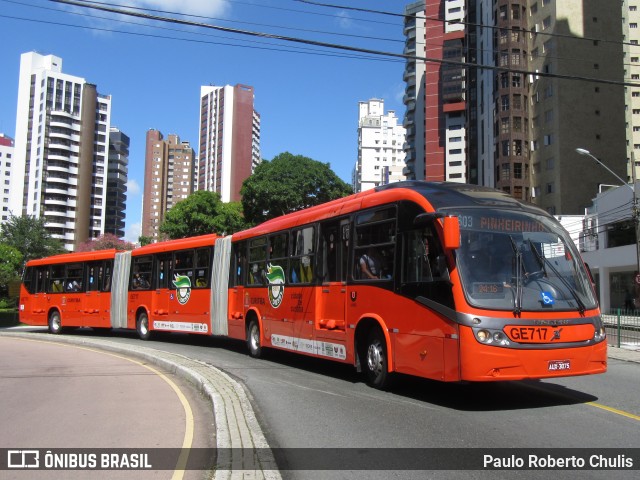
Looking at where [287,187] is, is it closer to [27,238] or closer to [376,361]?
[27,238]

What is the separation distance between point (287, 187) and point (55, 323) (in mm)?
28319

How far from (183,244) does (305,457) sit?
1338cm

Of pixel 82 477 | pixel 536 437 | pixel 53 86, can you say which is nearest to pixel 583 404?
pixel 536 437

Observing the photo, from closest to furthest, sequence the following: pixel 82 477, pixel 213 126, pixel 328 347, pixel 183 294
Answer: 1. pixel 82 477
2. pixel 328 347
3. pixel 183 294
4. pixel 213 126

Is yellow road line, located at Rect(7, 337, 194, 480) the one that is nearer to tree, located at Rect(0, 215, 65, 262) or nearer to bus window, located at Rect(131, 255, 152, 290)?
bus window, located at Rect(131, 255, 152, 290)

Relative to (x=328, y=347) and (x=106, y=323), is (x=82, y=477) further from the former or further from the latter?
(x=106, y=323)

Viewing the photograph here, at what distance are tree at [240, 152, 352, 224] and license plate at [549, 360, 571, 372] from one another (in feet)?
139

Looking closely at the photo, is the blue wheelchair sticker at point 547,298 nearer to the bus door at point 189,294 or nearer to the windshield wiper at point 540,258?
the windshield wiper at point 540,258

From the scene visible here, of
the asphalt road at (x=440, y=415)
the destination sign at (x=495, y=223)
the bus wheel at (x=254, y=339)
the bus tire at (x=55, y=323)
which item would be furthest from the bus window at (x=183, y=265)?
the destination sign at (x=495, y=223)

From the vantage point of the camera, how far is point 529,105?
64.2 m

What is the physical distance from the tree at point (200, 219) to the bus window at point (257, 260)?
39.7 m

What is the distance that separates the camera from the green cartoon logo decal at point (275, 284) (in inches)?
492

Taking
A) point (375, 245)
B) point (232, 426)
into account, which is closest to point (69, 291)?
point (375, 245)

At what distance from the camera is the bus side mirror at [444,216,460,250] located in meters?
7.00
